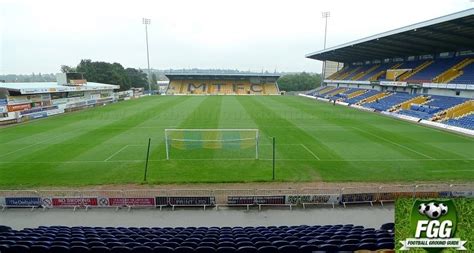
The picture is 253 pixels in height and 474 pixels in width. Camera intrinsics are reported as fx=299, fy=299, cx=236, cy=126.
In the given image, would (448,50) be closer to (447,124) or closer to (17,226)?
(447,124)

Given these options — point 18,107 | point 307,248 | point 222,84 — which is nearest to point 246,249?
point 307,248

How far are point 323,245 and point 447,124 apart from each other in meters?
31.4

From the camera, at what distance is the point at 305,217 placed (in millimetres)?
12047

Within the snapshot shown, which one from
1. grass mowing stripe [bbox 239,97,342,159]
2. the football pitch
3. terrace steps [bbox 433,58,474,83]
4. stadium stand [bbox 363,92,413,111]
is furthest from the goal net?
terrace steps [bbox 433,58,474,83]

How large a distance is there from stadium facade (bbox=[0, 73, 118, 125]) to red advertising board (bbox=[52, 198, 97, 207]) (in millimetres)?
28687

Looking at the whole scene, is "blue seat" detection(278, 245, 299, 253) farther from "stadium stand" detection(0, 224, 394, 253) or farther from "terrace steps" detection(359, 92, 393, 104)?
"terrace steps" detection(359, 92, 393, 104)

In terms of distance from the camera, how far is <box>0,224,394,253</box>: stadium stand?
711 cm

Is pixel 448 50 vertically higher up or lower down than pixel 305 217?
higher up

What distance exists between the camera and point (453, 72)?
132ft

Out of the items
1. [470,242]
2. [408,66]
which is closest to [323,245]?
[470,242]

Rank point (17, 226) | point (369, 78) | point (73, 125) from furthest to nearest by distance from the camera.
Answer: point (369, 78) → point (73, 125) → point (17, 226)

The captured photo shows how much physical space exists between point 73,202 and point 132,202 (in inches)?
97.9

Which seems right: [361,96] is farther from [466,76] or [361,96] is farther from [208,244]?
[208,244]

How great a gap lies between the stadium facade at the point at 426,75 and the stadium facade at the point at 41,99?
152ft
